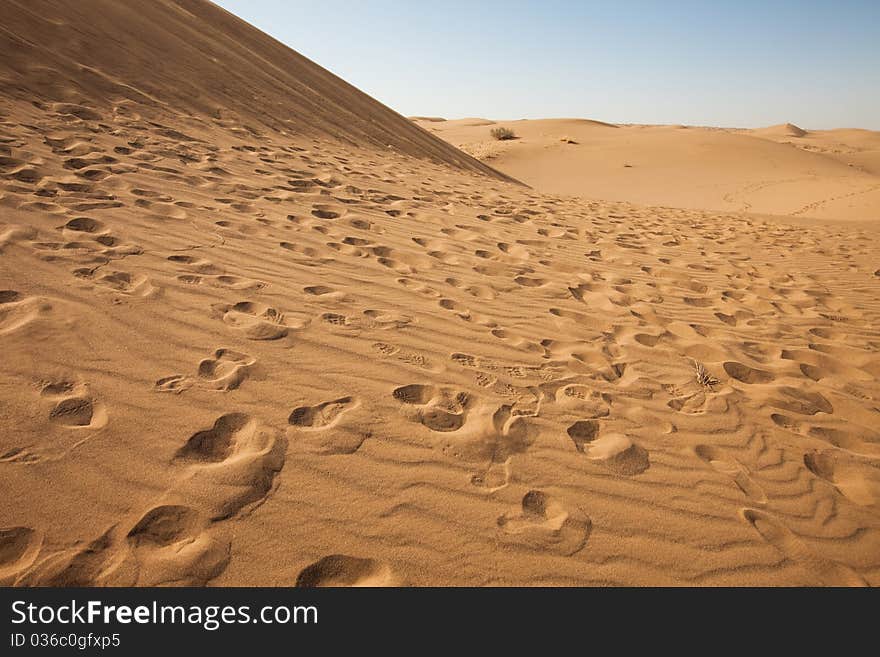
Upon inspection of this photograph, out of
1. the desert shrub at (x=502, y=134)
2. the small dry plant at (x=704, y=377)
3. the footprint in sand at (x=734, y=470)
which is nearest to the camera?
the footprint in sand at (x=734, y=470)

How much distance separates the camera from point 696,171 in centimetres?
1872

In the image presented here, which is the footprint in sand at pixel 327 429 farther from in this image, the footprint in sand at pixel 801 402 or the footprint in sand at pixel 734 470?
the footprint in sand at pixel 801 402

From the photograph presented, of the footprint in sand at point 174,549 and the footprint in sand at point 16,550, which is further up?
the footprint in sand at point 16,550

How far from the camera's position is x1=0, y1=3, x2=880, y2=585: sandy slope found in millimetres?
1459

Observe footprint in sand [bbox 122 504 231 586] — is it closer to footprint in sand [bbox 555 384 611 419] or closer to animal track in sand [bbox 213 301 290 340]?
animal track in sand [bbox 213 301 290 340]

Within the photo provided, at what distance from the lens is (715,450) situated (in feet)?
6.66

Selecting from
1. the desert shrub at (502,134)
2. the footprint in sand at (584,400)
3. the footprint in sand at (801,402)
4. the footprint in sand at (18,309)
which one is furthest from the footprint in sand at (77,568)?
the desert shrub at (502,134)

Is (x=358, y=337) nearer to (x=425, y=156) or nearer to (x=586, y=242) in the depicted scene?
(x=586, y=242)

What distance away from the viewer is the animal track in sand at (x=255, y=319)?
2.40 meters

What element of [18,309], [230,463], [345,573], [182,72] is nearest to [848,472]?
[345,573]

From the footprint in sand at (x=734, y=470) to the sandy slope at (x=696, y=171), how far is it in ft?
36.3

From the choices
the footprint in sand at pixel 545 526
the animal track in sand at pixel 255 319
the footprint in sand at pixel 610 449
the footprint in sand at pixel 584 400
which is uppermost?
the animal track in sand at pixel 255 319

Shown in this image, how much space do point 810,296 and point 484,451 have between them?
3.82 m
